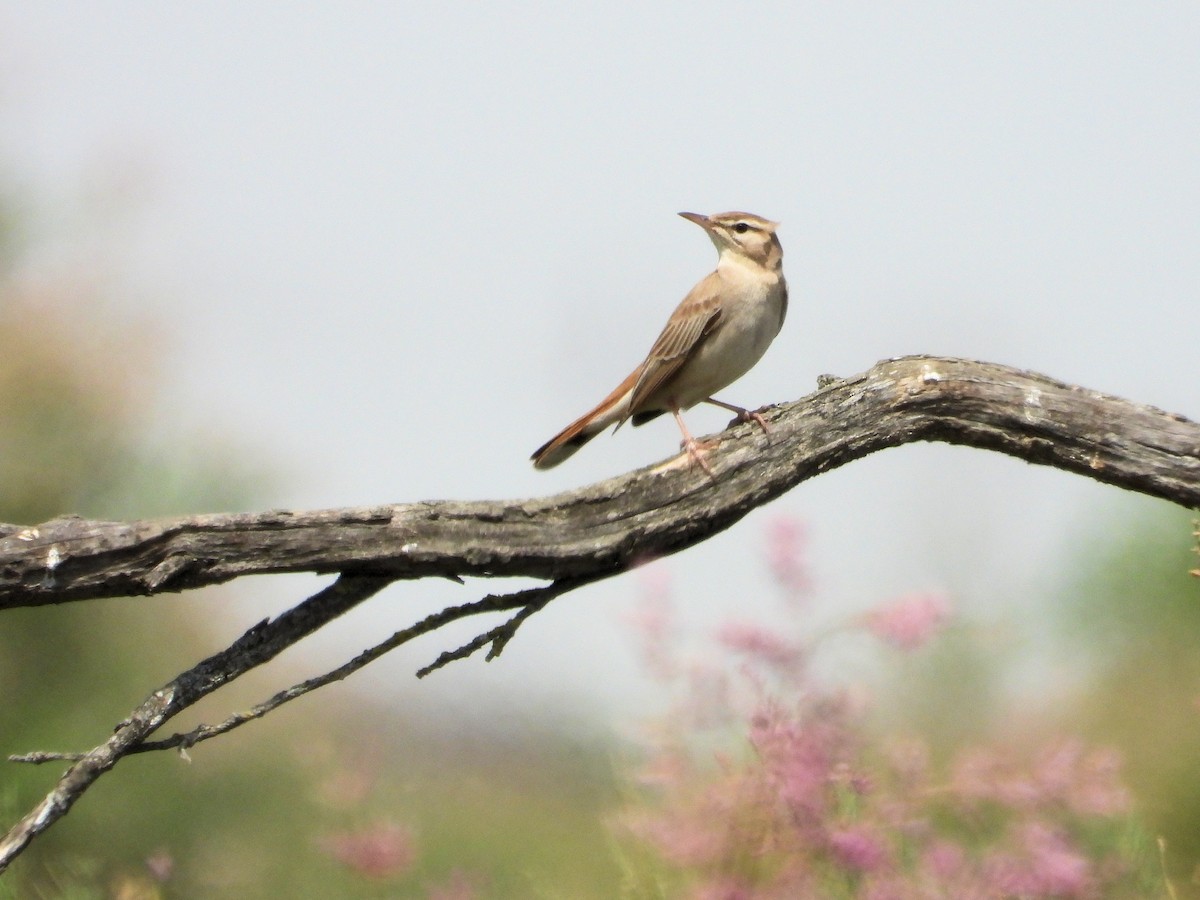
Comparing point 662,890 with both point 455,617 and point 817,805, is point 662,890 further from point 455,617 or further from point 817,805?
point 455,617

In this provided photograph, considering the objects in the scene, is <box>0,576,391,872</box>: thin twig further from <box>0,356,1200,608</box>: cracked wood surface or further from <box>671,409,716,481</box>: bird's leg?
<box>671,409,716,481</box>: bird's leg

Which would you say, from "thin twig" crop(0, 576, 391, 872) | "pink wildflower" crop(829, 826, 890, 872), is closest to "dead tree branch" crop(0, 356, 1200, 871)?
"thin twig" crop(0, 576, 391, 872)

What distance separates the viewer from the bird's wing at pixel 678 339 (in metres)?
4.91

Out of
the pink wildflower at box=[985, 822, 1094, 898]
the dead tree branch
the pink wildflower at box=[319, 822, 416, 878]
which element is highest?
the dead tree branch

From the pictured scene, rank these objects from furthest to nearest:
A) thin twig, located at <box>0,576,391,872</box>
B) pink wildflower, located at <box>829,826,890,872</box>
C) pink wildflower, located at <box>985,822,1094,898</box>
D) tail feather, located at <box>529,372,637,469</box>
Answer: tail feather, located at <box>529,372,637,469</box> < pink wildflower, located at <box>985,822,1094,898</box> < pink wildflower, located at <box>829,826,890,872</box> < thin twig, located at <box>0,576,391,872</box>

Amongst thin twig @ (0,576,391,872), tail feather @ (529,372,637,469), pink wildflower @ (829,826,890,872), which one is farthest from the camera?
tail feather @ (529,372,637,469)

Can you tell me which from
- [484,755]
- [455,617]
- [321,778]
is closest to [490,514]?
[455,617]

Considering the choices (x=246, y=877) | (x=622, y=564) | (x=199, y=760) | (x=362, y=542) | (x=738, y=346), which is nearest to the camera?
(x=362, y=542)

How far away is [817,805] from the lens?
3459 mm

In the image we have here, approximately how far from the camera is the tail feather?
4641mm

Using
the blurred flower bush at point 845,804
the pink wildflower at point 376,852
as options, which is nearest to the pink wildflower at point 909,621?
the blurred flower bush at point 845,804

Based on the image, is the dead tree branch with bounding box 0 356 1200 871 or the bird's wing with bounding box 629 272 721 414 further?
the bird's wing with bounding box 629 272 721 414

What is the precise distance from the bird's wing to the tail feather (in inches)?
2.1

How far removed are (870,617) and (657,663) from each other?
0.64 m
